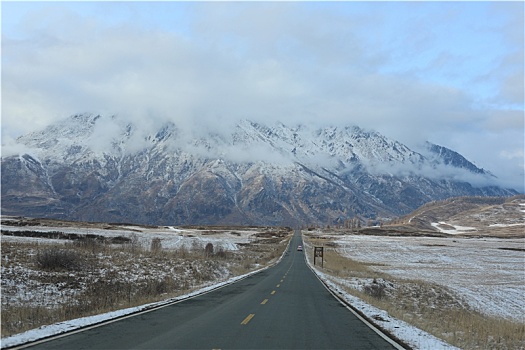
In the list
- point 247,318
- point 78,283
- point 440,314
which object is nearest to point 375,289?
point 440,314

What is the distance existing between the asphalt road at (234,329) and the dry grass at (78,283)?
2.84 metres

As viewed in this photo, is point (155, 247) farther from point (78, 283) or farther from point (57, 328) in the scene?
point (57, 328)

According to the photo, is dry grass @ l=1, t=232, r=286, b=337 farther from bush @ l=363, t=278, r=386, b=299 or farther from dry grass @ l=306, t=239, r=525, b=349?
bush @ l=363, t=278, r=386, b=299

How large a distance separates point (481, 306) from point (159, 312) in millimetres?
24039

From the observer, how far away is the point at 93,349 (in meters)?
11.0

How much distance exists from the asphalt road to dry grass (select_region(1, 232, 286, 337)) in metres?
2.84

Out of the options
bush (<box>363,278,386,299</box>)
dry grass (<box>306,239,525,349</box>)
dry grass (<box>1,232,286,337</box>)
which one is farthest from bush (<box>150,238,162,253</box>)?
bush (<box>363,278,386,299</box>)

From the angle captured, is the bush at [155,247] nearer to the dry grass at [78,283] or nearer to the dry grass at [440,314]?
the dry grass at [78,283]

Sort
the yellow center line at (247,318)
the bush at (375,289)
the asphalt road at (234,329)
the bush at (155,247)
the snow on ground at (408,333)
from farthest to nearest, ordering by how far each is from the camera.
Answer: the bush at (155,247) → the bush at (375,289) → the yellow center line at (247,318) → the snow on ground at (408,333) → the asphalt road at (234,329)

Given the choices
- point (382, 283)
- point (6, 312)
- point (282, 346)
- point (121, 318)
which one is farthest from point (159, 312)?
point (382, 283)

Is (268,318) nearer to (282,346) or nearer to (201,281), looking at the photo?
(282,346)

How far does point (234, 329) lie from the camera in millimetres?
14094

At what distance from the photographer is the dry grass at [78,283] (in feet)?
57.2

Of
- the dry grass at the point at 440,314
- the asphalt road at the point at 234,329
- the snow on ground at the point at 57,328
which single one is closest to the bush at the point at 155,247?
the dry grass at the point at 440,314
